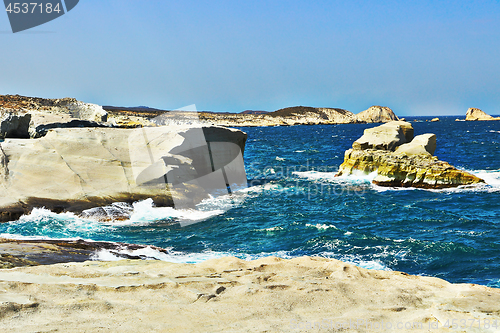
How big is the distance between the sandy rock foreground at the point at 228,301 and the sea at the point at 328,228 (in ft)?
11.6

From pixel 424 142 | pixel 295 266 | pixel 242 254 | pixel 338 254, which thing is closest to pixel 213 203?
pixel 242 254

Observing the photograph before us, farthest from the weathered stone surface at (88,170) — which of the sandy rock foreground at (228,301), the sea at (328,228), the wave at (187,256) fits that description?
the sandy rock foreground at (228,301)

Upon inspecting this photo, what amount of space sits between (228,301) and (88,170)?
12788 millimetres

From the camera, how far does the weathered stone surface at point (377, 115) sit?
6850 inches

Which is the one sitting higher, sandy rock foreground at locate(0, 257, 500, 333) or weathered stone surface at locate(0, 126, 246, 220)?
weathered stone surface at locate(0, 126, 246, 220)

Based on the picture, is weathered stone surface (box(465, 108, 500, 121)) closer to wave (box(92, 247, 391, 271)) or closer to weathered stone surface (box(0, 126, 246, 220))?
weathered stone surface (box(0, 126, 246, 220))

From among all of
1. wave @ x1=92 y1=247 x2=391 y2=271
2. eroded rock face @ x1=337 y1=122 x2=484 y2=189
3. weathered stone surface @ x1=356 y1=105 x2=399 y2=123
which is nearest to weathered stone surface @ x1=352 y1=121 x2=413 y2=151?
eroded rock face @ x1=337 y1=122 x2=484 y2=189

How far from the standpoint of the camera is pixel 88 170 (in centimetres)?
1631

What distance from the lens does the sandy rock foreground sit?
4.73m

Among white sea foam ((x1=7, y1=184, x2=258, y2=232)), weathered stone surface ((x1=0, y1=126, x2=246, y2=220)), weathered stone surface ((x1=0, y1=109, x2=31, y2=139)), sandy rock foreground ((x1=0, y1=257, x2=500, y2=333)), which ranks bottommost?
→ white sea foam ((x1=7, y1=184, x2=258, y2=232))

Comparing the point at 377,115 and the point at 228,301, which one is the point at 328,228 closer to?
the point at 228,301

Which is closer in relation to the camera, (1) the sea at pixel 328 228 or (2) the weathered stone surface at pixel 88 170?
(1) the sea at pixel 328 228

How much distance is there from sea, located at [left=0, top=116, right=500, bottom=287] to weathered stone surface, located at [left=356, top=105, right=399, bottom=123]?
160971 mm

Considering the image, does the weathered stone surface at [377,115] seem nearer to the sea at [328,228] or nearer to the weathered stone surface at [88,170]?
the sea at [328,228]
